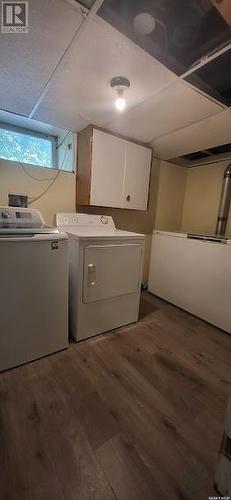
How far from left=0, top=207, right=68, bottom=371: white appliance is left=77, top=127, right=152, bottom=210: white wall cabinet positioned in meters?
0.71

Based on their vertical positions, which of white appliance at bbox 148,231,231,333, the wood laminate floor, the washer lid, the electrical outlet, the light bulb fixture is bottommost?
the wood laminate floor

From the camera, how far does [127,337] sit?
193cm

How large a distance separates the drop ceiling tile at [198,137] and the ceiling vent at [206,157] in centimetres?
36

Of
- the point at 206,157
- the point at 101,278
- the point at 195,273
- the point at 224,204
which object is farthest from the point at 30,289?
the point at 206,157

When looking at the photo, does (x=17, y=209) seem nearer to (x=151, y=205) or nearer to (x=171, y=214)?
(x=151, y=205)

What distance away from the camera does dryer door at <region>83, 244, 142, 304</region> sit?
1.71 meters

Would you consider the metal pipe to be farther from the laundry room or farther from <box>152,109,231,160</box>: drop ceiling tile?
<box>152,109,231,160</box>: drop ceiling tile

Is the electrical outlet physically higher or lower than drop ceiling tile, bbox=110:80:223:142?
lower

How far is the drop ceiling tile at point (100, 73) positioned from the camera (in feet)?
3.40

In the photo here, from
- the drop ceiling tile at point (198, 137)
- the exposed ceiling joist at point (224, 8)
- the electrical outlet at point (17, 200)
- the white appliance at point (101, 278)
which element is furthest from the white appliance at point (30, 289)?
the drop ceiling tile at point (198, 137)

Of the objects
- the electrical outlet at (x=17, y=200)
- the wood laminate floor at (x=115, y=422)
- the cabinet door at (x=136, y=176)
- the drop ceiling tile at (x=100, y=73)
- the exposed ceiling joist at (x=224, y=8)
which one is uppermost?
the exposed ceiling joist at (x=224, y=8)

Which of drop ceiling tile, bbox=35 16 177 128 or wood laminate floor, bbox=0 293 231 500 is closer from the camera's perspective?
wood laminate floor, bbox=0 293 231 500

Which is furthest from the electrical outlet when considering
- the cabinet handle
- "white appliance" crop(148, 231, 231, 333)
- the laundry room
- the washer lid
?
"white appliance" crop(148, 231, 231, 333)

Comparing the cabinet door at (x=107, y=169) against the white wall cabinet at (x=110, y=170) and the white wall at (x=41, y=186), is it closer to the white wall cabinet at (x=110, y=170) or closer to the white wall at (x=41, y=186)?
Answer: the white wall cabinet at (x=110, y=170)
